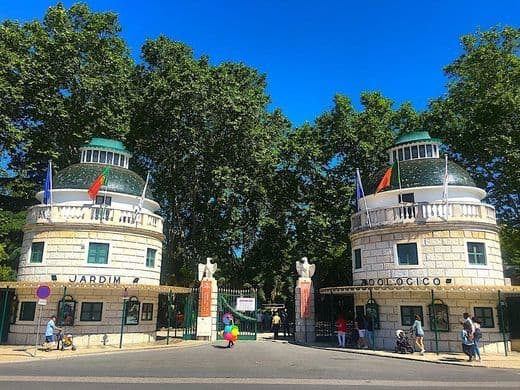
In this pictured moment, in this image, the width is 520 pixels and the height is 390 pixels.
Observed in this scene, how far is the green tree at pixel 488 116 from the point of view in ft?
117

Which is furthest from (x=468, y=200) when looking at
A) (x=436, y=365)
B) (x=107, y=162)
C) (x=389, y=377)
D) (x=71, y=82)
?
(x=71, y=82)

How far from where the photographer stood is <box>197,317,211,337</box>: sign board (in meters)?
30.1

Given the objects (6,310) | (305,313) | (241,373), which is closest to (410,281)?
(305,313)

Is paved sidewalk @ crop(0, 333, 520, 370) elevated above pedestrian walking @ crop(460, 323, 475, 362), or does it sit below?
below

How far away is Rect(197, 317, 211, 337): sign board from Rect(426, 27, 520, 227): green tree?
79.6 feet

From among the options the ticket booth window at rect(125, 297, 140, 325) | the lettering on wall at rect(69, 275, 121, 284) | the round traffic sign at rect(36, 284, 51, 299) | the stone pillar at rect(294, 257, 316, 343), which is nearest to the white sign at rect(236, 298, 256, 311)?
the stone pillar at rect(294, 257, 316, 343)

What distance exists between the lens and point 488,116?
3703cm

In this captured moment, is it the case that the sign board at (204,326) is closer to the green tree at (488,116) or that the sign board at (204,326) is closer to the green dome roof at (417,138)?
the green dome roof at (417,138)

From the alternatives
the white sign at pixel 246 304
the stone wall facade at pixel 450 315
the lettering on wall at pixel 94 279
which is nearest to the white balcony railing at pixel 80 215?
the lettering on wall at pixel 94 279

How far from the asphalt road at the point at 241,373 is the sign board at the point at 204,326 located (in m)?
8.45

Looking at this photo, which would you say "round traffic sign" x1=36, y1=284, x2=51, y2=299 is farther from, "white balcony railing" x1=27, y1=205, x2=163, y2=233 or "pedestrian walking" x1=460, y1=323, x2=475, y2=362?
"pedestrian walking" x1=460, y1=323, x2=475, y2=362

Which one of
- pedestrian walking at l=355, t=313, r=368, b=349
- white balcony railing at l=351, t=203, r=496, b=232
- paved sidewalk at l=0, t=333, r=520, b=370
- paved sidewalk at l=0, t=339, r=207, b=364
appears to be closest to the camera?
paved sidewalk at l=0, t=333, r=520, b=370

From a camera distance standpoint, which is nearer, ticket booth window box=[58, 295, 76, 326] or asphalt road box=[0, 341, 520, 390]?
asphalt road box=[0, 341, 520, 390]

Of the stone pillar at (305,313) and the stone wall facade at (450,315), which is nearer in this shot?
the stone wall facade at (450,315)
